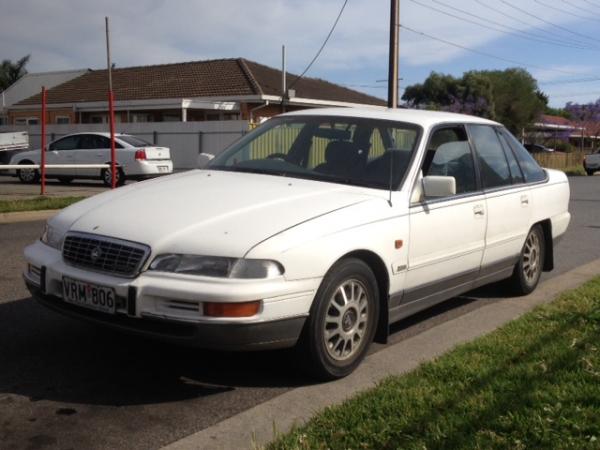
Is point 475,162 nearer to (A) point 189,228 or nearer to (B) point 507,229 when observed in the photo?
(B) point 507,229

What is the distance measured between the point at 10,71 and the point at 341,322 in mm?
63385

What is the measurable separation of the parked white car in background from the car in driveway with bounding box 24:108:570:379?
13.7m

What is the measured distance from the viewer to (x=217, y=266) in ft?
11.4

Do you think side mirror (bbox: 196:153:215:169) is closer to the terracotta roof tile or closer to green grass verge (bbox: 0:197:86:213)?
green grass verge (bbox: 0:197:86:213)

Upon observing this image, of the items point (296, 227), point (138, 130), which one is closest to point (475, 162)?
point (296, 227)

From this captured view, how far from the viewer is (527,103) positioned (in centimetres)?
5834

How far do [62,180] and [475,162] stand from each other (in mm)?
17310

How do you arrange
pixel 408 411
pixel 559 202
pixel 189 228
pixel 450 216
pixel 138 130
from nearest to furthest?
pixel 408 411
pixel 189 228
pixel 450 216
pixel 559 202
pixel 138 130

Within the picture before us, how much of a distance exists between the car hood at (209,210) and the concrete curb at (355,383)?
83 cm

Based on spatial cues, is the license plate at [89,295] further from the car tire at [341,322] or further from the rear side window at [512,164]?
the rear side window at [512,164]

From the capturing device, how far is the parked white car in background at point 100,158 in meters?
18.6

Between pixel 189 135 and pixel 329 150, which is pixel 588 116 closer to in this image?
pixel 189 135

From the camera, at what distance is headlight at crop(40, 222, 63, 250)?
4016mm

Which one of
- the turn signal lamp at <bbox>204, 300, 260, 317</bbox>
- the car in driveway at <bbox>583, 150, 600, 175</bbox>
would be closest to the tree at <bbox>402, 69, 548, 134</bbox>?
the car in driveway at <bbox>583, 150, 600, 175</bbox>
